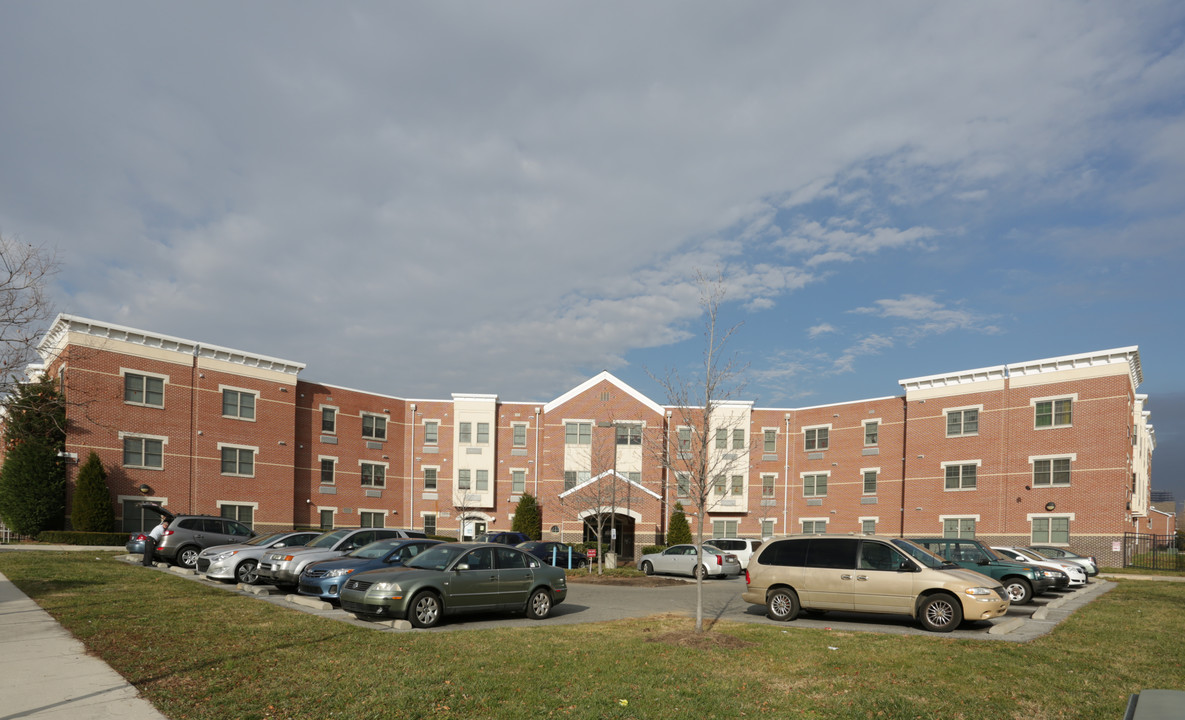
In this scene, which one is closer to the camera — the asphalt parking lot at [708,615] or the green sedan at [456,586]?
the green sedan at [456,586]

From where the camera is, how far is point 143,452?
3750 centimetres

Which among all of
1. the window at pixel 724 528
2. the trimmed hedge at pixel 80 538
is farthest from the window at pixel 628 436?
the trimmed hedge at pixel 80 538

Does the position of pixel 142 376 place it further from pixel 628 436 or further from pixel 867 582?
pixel 867 582

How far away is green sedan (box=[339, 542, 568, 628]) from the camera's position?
13.9 meters

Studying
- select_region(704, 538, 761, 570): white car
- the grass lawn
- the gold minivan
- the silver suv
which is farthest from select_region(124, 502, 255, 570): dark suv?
select_region(704, 538, 761, 570): white car

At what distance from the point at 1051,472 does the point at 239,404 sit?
4223 centimetres

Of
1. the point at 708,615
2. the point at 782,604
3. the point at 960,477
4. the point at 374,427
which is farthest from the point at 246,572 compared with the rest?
the point at 960,477

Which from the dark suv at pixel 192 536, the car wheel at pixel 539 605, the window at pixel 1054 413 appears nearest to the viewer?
the car wheel at pixel 539 605

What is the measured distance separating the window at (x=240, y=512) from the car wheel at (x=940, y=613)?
3566 cm

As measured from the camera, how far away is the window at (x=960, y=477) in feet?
135

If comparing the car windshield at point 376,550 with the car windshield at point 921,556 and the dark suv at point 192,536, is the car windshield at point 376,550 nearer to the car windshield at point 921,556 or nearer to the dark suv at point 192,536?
the dark suv at point 192,536

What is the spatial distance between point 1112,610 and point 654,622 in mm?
11331

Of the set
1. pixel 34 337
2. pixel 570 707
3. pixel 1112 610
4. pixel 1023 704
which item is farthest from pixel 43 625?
pixel 1112 610

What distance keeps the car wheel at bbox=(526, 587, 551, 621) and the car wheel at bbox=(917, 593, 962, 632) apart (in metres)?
7.27
